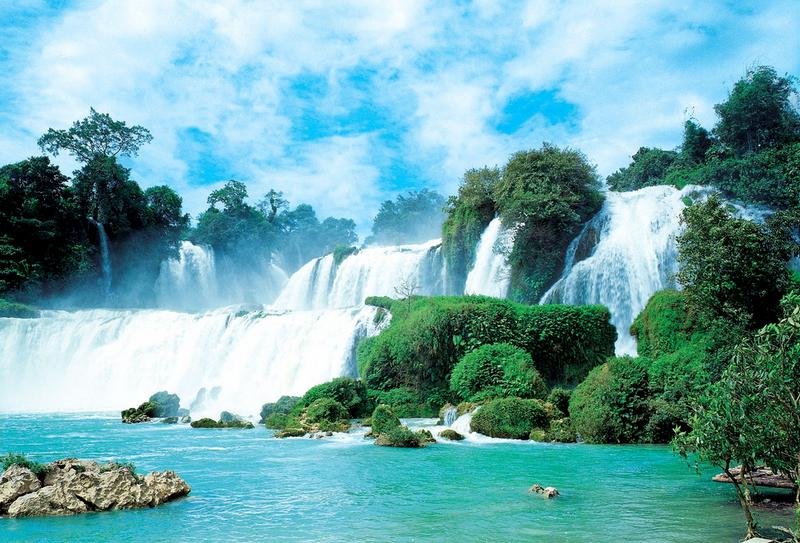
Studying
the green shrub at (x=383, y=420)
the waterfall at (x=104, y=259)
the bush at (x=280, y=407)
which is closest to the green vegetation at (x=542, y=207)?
the bush at (x=280, y=407)

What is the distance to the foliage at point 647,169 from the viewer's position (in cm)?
4700

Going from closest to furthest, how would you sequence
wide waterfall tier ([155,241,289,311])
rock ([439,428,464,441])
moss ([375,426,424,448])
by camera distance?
moss ([375,426,424,448]), rock ([439,428,464,441]), wide waterfall tier ([155,241,289,311])

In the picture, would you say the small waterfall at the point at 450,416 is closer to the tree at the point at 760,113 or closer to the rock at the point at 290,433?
the rock at the point at 290,433

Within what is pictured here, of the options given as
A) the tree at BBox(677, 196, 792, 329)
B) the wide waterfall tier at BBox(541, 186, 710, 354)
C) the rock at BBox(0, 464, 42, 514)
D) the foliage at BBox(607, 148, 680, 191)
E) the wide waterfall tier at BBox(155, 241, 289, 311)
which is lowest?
the rock at BBox(0, 464, 42, 514)

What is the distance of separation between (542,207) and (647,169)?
2203 centimetres

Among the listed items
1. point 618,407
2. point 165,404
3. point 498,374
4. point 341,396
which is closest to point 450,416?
point 498,374

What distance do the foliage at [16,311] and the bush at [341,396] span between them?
80.3 ft

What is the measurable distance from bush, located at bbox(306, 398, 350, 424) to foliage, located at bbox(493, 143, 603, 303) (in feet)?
44.1

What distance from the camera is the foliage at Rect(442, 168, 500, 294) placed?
35.7 m

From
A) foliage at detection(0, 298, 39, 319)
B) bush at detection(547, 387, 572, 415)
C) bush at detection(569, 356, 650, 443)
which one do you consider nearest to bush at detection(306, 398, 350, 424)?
bush at detection(547, 387, 572, 415)

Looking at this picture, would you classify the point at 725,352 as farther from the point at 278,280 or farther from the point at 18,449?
the point at 278,280

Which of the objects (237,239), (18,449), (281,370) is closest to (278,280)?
(237,239)

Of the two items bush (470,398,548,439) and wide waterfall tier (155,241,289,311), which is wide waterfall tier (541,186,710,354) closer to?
bush (470,398,548,439)

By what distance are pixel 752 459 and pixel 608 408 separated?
9.37 metres
